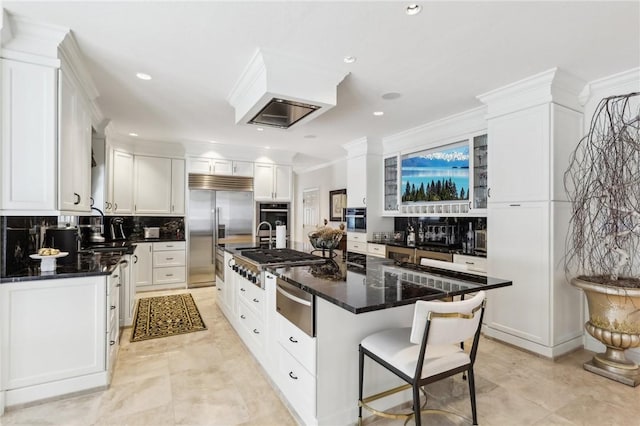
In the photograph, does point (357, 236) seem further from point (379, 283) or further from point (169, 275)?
point (379, 283)

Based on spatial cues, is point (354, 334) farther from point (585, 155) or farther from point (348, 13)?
point (585, 155)

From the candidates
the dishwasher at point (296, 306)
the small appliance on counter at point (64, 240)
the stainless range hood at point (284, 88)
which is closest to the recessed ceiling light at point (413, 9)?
the stainless range hood at point (284, 88)

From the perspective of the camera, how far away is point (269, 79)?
249cm

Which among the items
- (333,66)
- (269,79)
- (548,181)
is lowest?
(548,181)

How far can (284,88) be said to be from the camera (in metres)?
2.55

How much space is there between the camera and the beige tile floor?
6.67ft

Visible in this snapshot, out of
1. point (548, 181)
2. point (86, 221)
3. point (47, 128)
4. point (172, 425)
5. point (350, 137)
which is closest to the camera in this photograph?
point (172, 425)

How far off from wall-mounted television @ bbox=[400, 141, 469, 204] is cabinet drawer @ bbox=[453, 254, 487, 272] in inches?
30.6

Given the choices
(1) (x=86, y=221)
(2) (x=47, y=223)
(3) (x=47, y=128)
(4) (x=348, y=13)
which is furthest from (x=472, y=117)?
(1) (x=86, y=221)

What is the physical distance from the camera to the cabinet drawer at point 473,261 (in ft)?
11.3

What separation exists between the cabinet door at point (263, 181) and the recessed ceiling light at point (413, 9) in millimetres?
4581

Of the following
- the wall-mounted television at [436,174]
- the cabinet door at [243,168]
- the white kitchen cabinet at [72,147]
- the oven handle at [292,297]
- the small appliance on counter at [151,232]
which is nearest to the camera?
the oven handle at [292,297]

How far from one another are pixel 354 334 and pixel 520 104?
8.92ft

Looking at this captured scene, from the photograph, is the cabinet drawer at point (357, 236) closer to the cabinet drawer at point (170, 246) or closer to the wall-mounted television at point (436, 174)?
the wall-mounted television at point (436, 174)
